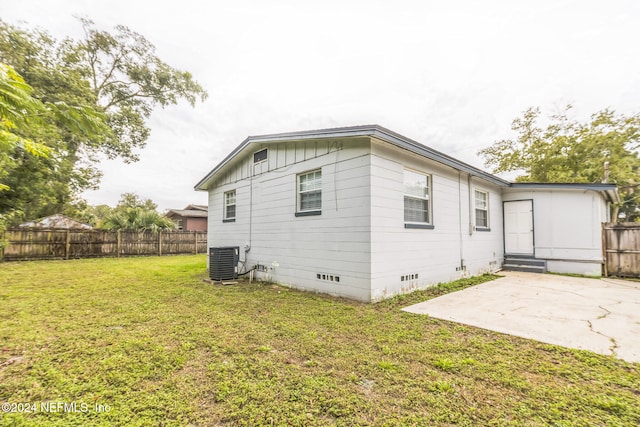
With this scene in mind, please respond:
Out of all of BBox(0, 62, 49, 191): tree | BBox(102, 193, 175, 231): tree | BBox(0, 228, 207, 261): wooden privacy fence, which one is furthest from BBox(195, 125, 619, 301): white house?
BBox(0, 228, 207, 261): wooden privacy fence

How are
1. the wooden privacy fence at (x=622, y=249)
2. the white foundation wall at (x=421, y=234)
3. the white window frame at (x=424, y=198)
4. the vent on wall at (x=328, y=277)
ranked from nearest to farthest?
the white foundation wall at (x=421, y=234), the vent on wall at (x=328, y=277), the white window frame at (x=424, y=198), the wooden privacy fence at (x=622, y=249)

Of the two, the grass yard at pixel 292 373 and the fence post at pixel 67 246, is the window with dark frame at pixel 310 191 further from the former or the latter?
the fence post at pixel 67 246

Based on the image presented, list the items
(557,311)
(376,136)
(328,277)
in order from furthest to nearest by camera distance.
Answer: (328,277) → (376,136) → (557,311)

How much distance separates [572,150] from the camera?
55.5 ft

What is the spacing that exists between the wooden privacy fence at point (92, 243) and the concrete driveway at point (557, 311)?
15.8m

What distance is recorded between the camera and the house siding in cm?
509

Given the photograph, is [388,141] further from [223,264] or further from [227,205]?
[227,205]

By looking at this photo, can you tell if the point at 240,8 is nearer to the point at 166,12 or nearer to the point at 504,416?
the point at 166,12

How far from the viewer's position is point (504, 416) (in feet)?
5.95

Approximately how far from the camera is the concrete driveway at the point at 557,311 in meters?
3.13

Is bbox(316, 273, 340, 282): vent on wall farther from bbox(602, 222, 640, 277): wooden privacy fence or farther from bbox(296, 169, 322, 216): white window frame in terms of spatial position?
bbox(602, 222, 640, 277): wooden privacy fence

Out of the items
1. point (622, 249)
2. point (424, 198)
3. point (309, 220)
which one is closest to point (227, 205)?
point (309, 220)

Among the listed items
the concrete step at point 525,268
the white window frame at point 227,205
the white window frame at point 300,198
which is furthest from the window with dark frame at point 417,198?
the white window frame at point 227,205

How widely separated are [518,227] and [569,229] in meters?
1.35
